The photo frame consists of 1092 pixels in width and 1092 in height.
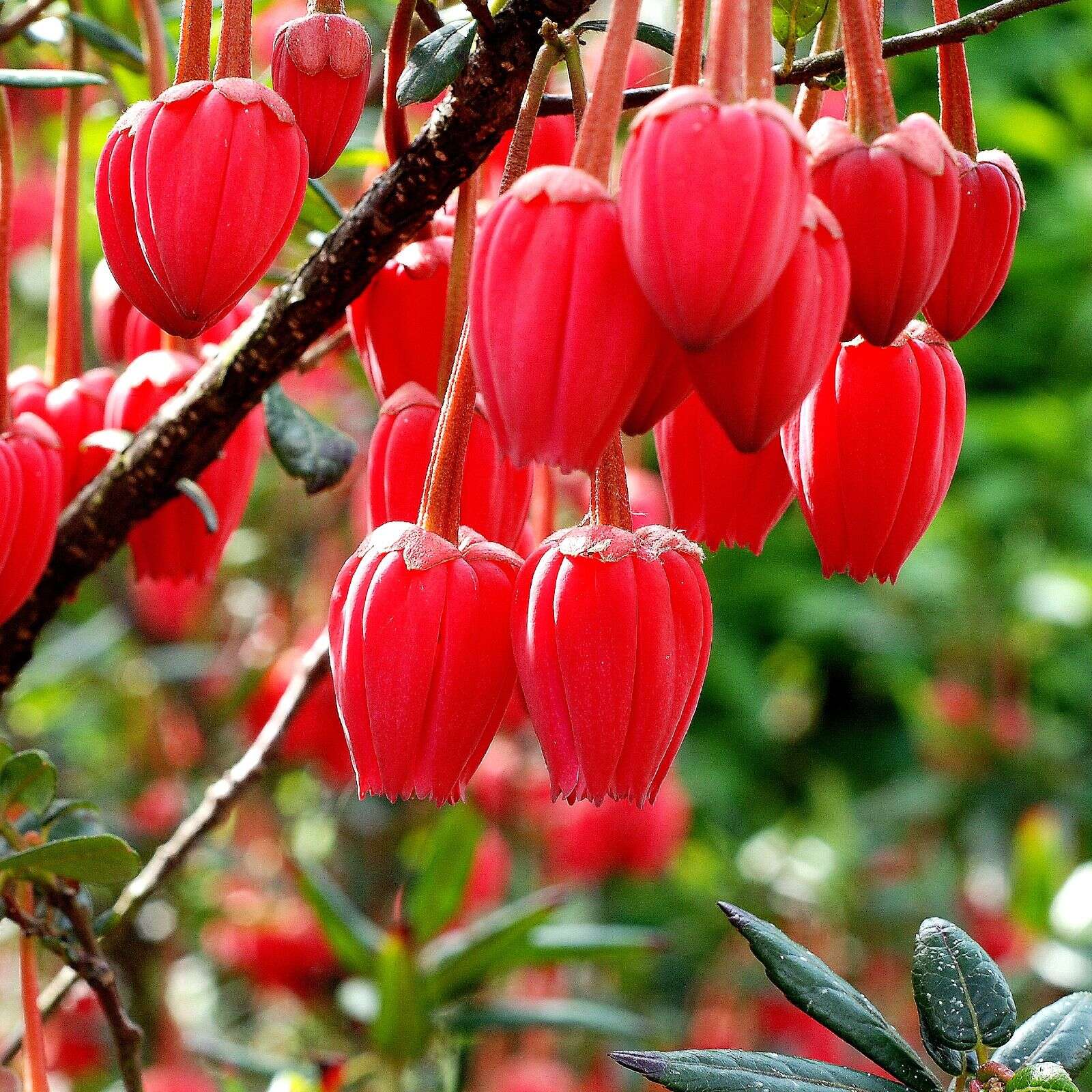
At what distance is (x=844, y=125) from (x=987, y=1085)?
0.83 ft

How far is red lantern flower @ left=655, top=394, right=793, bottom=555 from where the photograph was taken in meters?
0.40

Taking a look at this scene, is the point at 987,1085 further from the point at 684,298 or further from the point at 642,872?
the point at 642,872

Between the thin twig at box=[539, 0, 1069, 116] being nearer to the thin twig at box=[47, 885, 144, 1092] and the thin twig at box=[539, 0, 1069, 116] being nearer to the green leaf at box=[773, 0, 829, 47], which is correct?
the green leaf at box=[773, 0, 829, 47]

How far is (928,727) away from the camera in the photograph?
5.57 ft

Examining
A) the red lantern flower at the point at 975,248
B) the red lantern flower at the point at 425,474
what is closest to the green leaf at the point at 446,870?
the red lantern flower at the point at 425,474

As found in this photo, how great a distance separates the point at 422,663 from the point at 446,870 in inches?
23.8

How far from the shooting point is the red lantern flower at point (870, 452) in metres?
0.37

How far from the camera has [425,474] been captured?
0.43 metres

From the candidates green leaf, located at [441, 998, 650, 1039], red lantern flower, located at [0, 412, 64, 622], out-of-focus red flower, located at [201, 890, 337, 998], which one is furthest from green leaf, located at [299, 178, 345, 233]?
out-of-focus red flower, located at [201, 890, 337, 998]

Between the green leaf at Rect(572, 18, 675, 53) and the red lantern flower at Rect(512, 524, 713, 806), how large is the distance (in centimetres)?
16

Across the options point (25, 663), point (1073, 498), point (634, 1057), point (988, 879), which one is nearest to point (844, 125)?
point (634, 1057)

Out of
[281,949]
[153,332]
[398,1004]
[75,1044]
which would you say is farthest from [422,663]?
[75,1044]

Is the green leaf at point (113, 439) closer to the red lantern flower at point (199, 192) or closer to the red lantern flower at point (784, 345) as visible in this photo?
the red lantern flower at point (199, 192)

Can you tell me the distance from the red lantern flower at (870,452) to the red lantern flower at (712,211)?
10 cm
